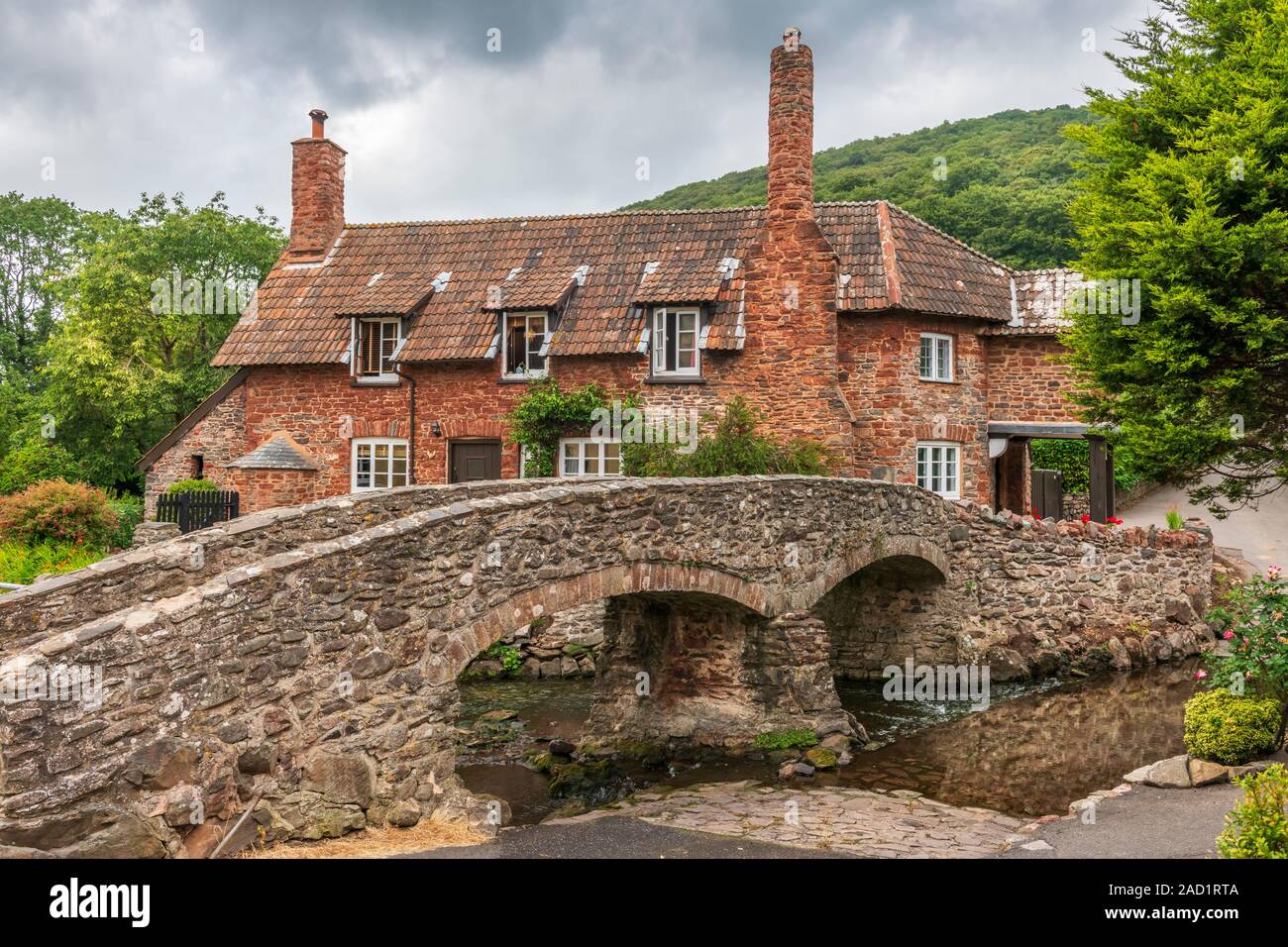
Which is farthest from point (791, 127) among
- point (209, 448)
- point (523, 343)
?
point (209, 448)

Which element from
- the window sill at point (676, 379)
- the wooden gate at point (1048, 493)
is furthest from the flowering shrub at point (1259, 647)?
the wooden gate at point (1048, 493)

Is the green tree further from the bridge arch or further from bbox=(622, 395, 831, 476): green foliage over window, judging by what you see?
the bridge arch

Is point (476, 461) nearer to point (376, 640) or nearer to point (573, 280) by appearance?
point (573, 280)

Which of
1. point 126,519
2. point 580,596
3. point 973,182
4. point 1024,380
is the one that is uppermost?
point 973,182

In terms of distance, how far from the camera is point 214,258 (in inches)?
1448

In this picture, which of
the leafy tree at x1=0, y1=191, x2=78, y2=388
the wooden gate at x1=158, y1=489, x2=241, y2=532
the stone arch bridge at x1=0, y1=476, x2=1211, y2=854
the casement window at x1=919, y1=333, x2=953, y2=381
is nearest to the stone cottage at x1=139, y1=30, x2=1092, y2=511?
the casement window at x1=919, y1=333, x2=953, y2=381

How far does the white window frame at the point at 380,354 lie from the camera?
2409 cm

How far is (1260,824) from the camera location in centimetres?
671

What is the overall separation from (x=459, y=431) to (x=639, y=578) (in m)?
12.8

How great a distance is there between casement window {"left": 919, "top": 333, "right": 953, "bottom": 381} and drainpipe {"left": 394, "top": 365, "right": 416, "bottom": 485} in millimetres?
11205

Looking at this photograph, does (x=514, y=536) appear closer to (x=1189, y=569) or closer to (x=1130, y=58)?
(x=1130, y=58)

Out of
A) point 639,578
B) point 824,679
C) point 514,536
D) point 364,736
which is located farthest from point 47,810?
point 824,679

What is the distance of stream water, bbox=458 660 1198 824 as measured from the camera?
13047mm

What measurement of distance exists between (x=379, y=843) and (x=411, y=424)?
16.6 metres
